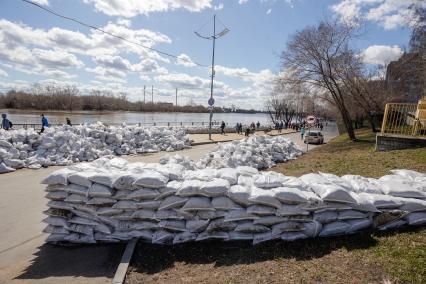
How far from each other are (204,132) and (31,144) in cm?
2318

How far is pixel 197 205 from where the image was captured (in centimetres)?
489

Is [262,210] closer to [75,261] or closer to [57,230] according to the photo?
[75,261]

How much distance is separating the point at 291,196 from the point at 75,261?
3.50 meters

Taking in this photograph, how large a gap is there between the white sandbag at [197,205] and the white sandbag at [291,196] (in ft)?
3.49

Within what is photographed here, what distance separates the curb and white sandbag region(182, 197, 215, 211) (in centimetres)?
102

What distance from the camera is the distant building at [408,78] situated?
2195 centimetres

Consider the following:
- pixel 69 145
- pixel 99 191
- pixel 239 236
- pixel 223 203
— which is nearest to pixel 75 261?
pixel 99 191

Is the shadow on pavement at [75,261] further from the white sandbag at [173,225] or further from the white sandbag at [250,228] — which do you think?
the white sandbag at [250,228]

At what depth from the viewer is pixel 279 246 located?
4.58 metres

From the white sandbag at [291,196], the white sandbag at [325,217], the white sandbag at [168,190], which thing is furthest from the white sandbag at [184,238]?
the white sandbag at [325,217]

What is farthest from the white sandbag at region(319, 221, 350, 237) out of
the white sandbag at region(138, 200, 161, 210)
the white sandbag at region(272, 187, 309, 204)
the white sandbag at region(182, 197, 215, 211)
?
the white sandbag at region(138, 200, 161, 210)

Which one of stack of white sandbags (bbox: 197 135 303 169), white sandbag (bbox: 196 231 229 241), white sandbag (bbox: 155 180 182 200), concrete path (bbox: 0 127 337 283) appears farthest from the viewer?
stack of white sandbags (bbox: 197 135 303 169)

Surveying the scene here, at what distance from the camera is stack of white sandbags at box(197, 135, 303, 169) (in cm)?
1305

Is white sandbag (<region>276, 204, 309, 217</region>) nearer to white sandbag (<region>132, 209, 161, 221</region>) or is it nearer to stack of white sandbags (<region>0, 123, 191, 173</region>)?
white sandbag (<region>132, 209, 161, 221</region>)
